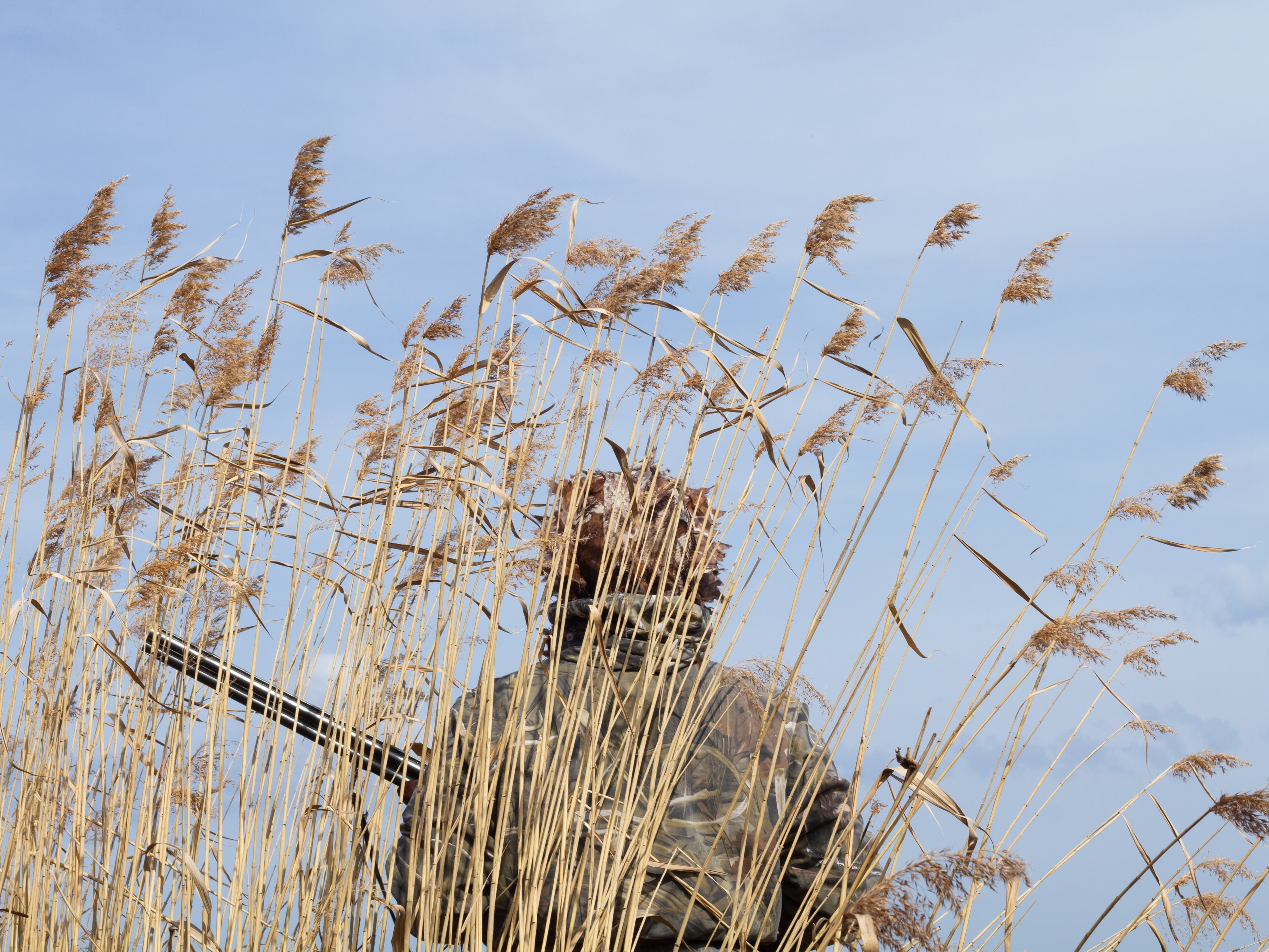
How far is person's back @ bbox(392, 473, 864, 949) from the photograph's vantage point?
183 centimetres

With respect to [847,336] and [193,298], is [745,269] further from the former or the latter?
[193,298]

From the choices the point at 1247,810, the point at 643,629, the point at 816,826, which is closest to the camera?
the point at 1247,810

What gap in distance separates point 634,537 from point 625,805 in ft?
1.63

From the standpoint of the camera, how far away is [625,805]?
1.86 meters

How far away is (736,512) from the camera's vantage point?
2.02 m

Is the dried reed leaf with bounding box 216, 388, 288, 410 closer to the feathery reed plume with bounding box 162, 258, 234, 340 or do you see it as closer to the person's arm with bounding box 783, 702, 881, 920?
the feathery reed plume with bounding box 162, 258, 234, 340

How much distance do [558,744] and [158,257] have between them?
158 centimetres

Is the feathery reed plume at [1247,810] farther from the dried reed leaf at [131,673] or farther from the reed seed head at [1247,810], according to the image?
the dried reed leaf at [131,673]

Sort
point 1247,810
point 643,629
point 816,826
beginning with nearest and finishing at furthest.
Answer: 1. point 1247,810
2. point 643,629
3. point 816,826

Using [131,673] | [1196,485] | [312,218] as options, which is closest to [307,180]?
[312,218]

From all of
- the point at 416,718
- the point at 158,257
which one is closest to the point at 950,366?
the point at 416,718

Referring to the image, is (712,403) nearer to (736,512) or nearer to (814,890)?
(736,512)

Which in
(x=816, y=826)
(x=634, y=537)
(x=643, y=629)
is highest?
(x=634, y=537)

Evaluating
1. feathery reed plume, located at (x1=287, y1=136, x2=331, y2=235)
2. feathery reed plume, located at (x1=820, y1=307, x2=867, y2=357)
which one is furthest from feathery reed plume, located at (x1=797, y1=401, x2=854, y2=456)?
feathery reed plume, located at (x1=287, y1=136, x2=331, y2=235)
